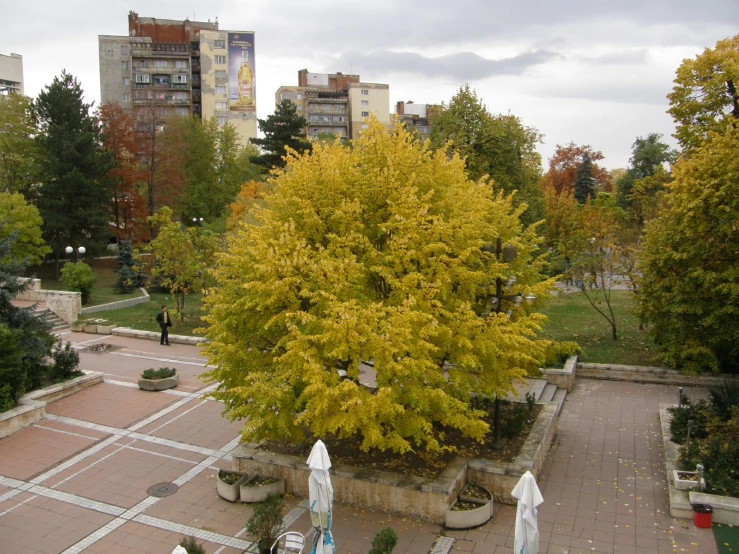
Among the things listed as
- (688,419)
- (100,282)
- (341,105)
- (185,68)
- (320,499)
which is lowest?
(688,419)

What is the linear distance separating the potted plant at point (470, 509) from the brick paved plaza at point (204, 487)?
165mm

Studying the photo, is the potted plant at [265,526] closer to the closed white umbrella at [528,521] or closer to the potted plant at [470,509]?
the potted plant at [470,509]

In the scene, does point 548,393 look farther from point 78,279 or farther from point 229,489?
point 78,279

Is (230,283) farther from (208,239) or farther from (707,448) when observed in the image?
(208,239)

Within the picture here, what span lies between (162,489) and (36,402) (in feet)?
20.4

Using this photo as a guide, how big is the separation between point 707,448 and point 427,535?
20.9 feet

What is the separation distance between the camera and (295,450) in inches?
519

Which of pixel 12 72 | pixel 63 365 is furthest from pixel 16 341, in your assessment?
pixel 12 72

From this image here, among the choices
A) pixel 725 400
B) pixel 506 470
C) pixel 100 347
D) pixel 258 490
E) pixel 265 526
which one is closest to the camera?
pixel 265 526

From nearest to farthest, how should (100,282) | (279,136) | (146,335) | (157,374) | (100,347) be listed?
(157,374), (100,347), (146,335), (100,282), (279,136)

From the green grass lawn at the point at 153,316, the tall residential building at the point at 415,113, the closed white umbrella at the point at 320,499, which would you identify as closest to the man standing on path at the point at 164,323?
the green grass lawn at the point at 153,316

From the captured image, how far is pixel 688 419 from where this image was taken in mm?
14148

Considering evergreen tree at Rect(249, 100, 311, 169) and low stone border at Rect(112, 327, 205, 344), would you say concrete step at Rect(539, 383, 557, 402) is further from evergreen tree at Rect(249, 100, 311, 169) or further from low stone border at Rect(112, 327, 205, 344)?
evergreen tree at Rect(249, 100, 311, 169)

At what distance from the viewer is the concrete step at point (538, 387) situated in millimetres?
17764
